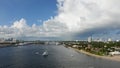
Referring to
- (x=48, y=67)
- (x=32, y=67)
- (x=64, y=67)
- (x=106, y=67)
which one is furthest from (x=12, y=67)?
(x=106, y=67)

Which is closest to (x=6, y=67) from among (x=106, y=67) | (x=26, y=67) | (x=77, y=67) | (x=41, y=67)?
(x=26, y=67)

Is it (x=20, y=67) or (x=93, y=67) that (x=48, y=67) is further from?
(x=93, y=67)

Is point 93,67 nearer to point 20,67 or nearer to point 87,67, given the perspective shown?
point 87,67

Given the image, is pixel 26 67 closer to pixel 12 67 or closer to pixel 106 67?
pixel 12 67

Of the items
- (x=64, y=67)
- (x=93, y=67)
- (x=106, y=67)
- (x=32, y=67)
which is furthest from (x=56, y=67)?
(x=106, y=67)

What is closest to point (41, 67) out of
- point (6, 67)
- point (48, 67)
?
point (48, 67)

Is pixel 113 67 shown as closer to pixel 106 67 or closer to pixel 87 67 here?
pixel 106 67
